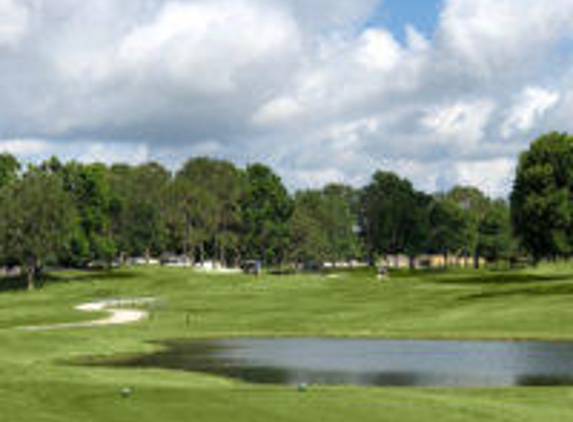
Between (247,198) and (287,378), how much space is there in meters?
144

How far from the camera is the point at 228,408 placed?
23.8m

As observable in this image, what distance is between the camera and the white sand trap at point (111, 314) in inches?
2515

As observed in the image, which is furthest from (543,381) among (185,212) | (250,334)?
(185,212)

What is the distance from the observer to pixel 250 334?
58.8 m

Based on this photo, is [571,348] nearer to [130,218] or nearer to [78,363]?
[78,363]

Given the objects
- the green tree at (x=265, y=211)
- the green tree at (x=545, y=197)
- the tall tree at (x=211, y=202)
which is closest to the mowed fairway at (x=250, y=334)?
the green tree at (x=545, y=197)

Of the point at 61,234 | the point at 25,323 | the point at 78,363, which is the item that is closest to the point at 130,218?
the point at 61,234

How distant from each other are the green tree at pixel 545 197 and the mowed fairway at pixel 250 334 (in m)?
5.25

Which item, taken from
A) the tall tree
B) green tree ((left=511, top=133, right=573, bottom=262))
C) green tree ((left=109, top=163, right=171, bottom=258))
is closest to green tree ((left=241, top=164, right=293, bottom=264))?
the tall tree

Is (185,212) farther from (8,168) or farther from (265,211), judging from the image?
(8,168)

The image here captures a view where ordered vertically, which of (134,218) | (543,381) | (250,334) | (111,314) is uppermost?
(134,218)

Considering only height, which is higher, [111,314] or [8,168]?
[8,168]

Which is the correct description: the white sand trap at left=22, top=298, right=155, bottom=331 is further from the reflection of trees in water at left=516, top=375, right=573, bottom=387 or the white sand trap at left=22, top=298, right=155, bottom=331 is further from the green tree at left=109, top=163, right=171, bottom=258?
the green tree at left=109, top=163, right=171, bottom=258

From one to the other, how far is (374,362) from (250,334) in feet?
55.1
